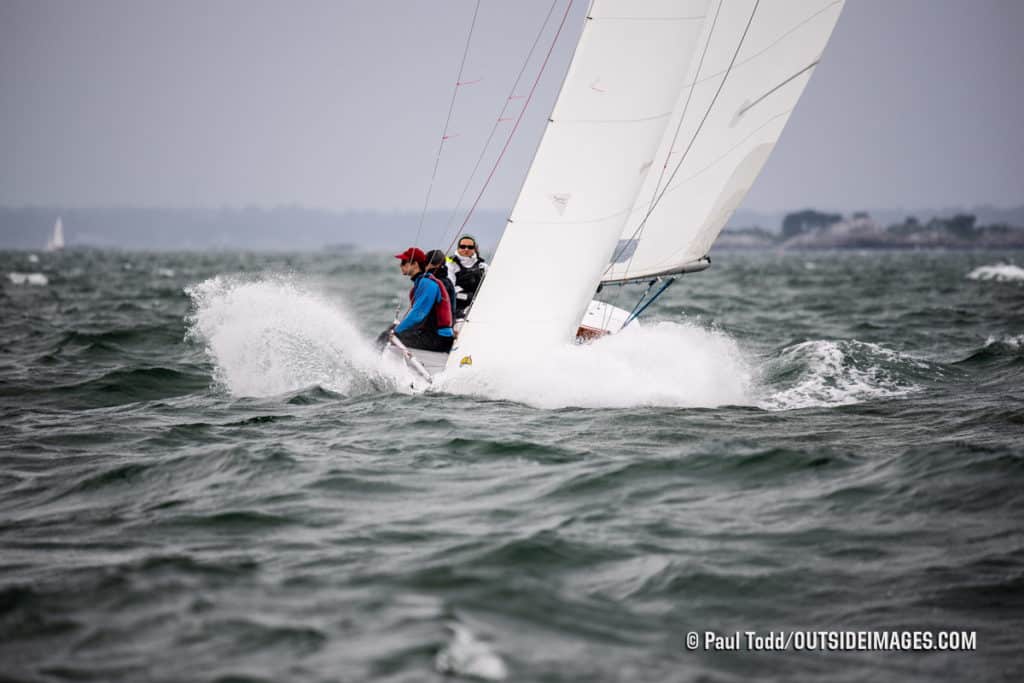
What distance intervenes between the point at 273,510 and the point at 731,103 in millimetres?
7280

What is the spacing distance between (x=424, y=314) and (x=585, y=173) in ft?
8.57

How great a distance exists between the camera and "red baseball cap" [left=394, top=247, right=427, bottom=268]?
432 inches

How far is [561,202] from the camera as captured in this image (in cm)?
956

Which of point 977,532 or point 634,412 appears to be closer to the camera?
point 977,532

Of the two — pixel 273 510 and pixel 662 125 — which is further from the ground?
pixel 662 125

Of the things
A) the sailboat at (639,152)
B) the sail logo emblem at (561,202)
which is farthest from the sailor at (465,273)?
the sail logo emblem at (561,202)

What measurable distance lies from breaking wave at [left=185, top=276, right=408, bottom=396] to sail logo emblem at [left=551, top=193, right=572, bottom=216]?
2.67 m

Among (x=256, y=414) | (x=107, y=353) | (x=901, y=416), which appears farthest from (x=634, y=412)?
(x=107, y=353)

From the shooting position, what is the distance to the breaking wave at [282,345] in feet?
37.7

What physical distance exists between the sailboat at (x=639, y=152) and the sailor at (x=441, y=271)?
0.97 meters

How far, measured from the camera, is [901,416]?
9289mm

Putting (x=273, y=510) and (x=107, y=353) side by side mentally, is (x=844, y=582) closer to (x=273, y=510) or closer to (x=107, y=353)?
(x=273, y=510)

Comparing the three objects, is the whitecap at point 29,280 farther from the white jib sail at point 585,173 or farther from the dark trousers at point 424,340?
the white jib sail at point 585,173

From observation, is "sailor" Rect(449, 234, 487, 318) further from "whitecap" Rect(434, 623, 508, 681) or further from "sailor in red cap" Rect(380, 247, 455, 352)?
"whitecap" Rect(434, 623, 508, 681)
